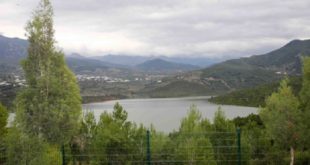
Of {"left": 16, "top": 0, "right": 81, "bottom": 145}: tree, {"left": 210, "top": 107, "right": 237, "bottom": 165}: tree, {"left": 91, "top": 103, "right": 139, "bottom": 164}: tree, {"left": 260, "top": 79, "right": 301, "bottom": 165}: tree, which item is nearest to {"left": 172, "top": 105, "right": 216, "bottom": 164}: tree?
{"left": 210, "top": 107, "right": 237, "bottom": 165}: tree

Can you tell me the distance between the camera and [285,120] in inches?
579

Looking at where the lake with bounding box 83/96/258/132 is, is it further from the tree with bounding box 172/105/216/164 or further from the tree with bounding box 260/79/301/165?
the tree with bounding box 260/79/301/165

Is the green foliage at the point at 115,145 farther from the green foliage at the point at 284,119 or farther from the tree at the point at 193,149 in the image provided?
the green foliage at the point at 284,119

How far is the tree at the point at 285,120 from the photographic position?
14562 mm

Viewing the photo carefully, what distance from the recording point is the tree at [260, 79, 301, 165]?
14562 mm

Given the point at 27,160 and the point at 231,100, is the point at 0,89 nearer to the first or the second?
the point at 231,100

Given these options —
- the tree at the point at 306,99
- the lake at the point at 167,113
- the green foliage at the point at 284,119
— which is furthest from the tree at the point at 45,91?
the lake at the point at 167,113

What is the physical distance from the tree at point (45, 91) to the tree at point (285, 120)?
7248 mm

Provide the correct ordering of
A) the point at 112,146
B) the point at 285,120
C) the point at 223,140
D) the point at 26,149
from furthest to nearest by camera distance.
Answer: the point at 223,140, the point at 112,146, the point at 285,120, the point at 26,149

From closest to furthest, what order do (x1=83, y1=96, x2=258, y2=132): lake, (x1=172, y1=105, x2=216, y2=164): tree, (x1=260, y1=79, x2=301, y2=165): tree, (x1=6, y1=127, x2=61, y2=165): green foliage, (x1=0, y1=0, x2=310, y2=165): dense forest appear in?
1. (x1=6, y1=127, x2=61, y2=165): green foliage
2. (x1=0, y1=0, x2=310, y2=165): dense forest
3. (x1=260, y1=79, x2=301, y2=165): tree
4. (x1=172, y1=105, x2=216, y2=164): tree
5. (x1=83, y1=96, x2=258, y2=132): lake

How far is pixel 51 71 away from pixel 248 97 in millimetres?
109476

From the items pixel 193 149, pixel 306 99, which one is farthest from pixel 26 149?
pixel 306 99

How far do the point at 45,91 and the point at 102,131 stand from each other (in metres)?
4.50

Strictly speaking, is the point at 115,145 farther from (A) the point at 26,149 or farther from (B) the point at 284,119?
(B) the point at 284,119
